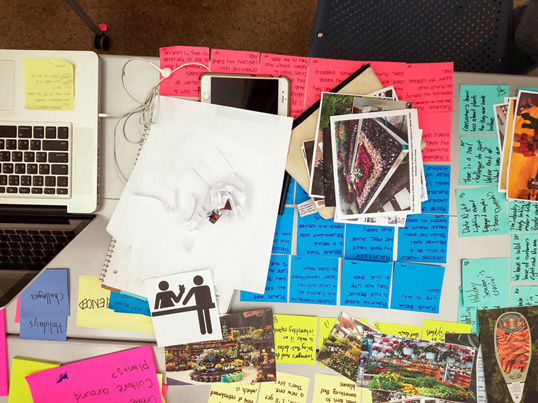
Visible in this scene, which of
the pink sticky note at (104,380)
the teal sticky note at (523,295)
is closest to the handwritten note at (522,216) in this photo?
the teal sticky note at (523,295)

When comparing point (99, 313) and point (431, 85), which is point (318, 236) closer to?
point (431, 85)

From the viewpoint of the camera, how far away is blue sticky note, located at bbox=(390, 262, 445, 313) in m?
0.86

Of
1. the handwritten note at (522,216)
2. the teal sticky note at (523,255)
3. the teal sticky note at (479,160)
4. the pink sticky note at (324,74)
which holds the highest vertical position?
the pink sticky note at (324,74)

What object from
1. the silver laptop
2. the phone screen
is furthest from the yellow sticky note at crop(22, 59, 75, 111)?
the phone screen

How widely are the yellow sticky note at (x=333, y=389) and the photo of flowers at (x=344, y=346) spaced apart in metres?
0.02

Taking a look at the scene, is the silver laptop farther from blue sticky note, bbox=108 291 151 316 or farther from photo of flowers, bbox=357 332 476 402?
photo of flowers, bbox=357 332 476 402

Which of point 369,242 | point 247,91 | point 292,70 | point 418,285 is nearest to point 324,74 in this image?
point 292,70

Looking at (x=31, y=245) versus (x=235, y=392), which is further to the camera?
(x=235, y=392)

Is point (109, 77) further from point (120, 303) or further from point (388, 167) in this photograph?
point (388, 167)

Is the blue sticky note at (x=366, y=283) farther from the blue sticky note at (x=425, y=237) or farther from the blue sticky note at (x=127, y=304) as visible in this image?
the blue sticky note at (x=127, y=304)

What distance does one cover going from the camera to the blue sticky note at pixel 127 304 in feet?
2.84

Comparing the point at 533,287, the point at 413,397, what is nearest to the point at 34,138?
the point at 413,397

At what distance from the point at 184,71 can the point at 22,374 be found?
2.52 ft

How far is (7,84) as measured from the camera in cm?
81
